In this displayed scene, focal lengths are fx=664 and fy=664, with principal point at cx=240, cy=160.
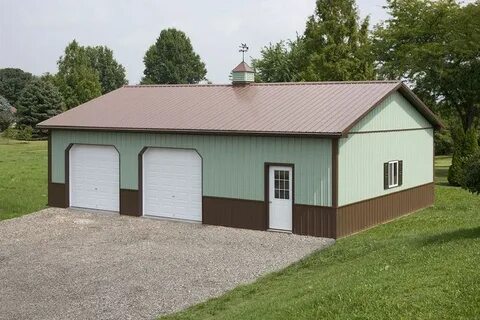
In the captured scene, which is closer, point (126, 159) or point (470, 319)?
point (470, 319)

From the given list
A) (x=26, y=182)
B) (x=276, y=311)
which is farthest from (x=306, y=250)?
(x=26, y=182)

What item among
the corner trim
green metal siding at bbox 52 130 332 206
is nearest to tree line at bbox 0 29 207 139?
green metal siding at bbox 52 130 332 206

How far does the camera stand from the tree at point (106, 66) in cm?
10831

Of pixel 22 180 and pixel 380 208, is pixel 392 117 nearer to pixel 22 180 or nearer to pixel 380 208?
pixel 380 208

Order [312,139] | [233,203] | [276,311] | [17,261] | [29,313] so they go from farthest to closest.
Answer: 1. [233,203]
2. [312,139]
3. [17,261]
4. [29,313]
5. [276,311]

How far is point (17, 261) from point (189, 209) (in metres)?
6.51

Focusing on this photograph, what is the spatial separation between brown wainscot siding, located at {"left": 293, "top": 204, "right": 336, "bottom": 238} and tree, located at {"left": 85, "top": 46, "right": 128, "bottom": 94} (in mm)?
92216

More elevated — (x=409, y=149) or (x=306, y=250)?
(x=409, y=149)

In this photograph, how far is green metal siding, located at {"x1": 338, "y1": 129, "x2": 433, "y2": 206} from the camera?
63.4 feet

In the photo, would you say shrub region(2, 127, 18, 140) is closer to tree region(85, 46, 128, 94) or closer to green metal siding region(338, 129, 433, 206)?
tree region(85, 46, 128, 94)

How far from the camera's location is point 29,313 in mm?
12453

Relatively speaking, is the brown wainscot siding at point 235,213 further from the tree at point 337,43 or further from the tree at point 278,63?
the tree at point 278,63

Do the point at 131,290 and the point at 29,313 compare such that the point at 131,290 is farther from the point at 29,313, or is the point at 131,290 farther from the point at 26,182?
the point at 26,182

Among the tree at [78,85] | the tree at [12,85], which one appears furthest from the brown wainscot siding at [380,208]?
the tree at [12,85]
